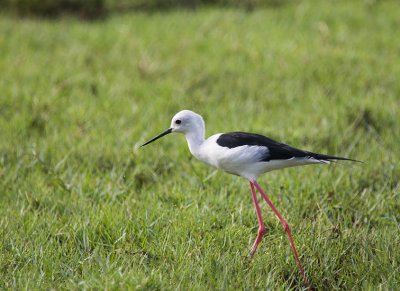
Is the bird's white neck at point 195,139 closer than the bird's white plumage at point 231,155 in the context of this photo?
No

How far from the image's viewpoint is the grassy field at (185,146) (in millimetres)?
3211

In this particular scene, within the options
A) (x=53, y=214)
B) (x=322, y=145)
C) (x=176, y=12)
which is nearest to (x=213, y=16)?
(x=176, y=12)

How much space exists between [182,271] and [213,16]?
5.45 m

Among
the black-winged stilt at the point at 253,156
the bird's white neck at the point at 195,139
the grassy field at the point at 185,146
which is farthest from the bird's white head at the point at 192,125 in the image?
the grassy field at the point at 185,146

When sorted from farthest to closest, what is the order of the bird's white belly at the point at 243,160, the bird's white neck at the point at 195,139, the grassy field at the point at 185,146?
the bird's white neck at the point at 195,139 → the bird's white belly at the point at 243,160 → the grassy field at the point at 185,146

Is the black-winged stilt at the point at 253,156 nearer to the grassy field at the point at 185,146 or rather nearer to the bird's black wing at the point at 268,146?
the bird's black wing at the point at 268,146

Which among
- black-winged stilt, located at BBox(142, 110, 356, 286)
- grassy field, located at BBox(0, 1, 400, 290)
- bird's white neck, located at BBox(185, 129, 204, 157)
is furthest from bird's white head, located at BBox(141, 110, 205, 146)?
grassy field, located at BBox(0, 1, 400, 290)

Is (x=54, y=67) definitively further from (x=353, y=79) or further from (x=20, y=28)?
(x=353, y=79)

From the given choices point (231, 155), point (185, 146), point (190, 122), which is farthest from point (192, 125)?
point (185, 146)

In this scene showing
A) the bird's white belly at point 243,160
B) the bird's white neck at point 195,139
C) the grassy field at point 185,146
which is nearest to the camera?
the grassy field at point 185,146

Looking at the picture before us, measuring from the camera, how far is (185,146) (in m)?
4.91

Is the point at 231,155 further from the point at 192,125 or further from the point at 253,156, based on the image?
the point at 192,125

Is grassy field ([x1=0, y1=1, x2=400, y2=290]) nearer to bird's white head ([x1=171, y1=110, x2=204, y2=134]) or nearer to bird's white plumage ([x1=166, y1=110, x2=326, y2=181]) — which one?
bird's white plumage ([x1=166, y1=110, x2=326, y2=181])

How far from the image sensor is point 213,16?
802 cm
